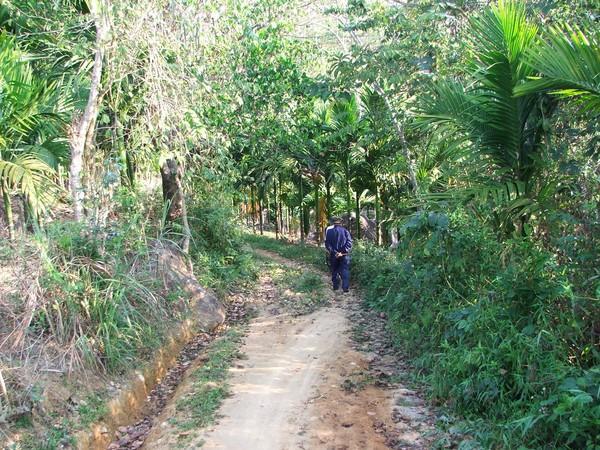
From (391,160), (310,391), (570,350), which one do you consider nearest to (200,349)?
(310,391)

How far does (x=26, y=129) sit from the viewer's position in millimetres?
7863

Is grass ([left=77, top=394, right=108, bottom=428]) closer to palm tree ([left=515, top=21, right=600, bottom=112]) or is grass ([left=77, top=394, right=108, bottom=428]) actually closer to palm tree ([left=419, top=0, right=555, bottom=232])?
palm tree ([left=419, top=0, right=555, bottom=232])

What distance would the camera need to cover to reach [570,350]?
173 inches

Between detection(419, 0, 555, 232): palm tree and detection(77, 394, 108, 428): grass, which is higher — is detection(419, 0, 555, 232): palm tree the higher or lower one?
the higher one

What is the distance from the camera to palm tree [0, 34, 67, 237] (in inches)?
280

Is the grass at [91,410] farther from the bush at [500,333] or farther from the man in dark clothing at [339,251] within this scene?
the man in dark clothing at [339,251]

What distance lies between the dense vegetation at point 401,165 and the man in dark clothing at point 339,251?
0.64 m

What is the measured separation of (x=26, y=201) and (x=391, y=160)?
823 centimetres

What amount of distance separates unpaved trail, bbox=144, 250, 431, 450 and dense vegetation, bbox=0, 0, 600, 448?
57 cm

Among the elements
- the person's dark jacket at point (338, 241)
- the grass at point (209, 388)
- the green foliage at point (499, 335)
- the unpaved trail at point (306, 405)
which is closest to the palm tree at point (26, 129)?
the grass at point (209, 388)

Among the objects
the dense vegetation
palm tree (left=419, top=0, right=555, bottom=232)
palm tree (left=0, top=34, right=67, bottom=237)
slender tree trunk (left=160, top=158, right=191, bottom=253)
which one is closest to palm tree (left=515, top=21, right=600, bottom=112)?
the dense vegetation

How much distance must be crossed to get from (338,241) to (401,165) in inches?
88.8

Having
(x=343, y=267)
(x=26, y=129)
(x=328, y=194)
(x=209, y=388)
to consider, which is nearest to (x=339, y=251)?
(x=343, y=267)

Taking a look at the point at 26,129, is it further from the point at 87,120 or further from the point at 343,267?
the point at 343,267
